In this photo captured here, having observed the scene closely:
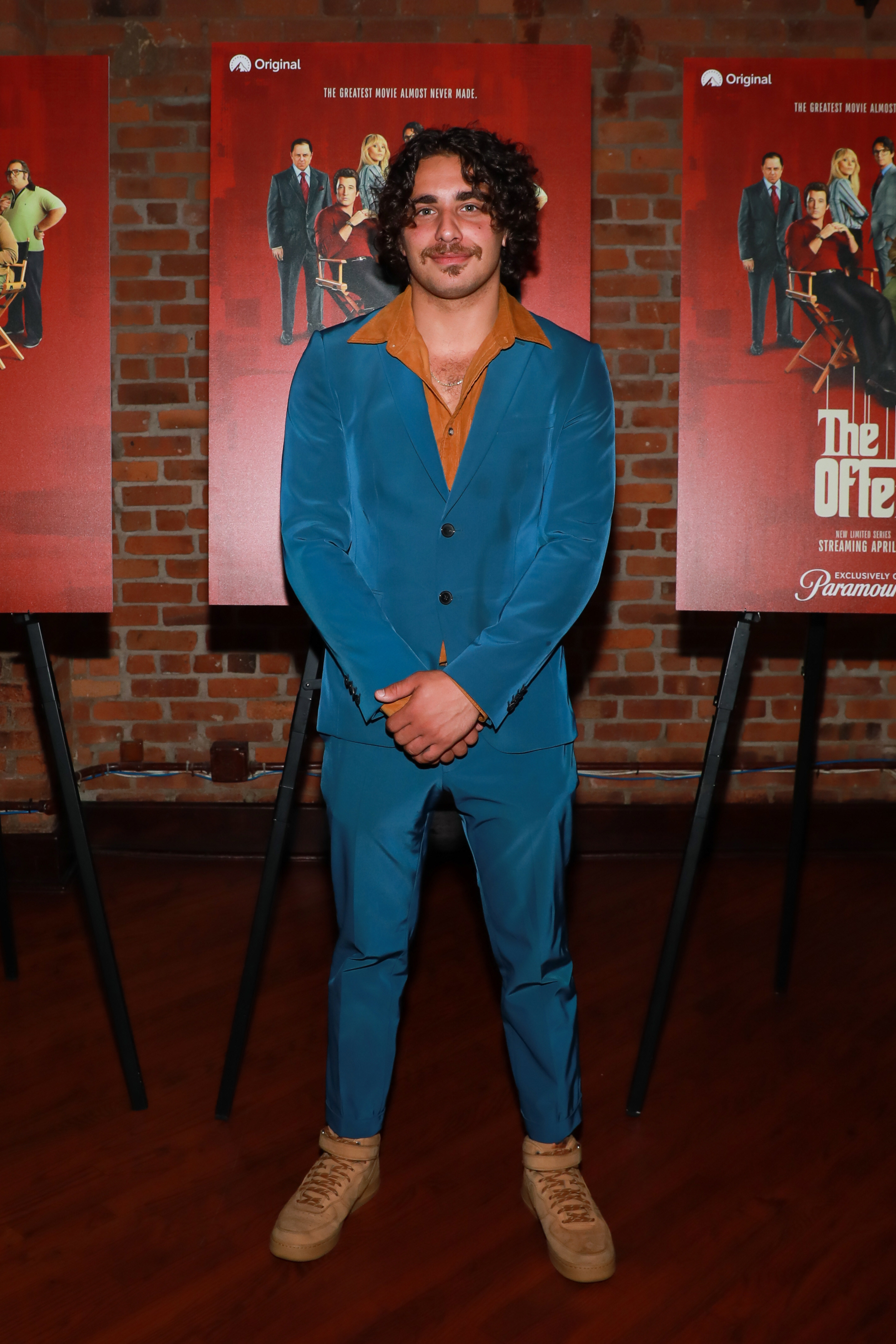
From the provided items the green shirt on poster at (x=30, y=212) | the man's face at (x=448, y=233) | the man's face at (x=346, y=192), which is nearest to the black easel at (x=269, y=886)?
the man's face at (x=448, y=233)

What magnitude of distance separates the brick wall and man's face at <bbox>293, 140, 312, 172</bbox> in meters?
1.16

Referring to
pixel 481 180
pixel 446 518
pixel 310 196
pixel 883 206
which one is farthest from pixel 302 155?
pixel 883 206

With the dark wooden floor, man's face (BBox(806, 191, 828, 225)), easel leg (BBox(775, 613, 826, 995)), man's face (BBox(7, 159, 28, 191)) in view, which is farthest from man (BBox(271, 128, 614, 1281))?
easel leg (BBox(775, 613, 826, 995))

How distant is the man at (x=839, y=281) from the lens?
188 centimetres

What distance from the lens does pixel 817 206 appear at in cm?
188

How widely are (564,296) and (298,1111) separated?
1.55 metres

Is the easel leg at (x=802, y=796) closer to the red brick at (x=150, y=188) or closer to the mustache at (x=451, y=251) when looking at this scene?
the mustache at (x=451, y=251)

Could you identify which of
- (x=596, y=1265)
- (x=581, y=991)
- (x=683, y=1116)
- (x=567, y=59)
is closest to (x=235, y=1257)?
(x=596, y=1265)

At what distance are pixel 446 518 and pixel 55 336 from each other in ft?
2.77

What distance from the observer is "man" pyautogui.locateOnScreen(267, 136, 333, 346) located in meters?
1.85

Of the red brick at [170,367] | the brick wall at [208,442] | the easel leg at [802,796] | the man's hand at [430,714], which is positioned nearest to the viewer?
the man's hand at [430,714]

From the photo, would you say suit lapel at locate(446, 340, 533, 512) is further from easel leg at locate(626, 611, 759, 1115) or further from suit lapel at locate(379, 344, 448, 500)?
easel leg at locate(626, 611, 759, 1115)

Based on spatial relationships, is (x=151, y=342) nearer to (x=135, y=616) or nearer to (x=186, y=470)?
(x=186, y=470)

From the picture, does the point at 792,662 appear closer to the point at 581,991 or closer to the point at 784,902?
the point at 784,902
